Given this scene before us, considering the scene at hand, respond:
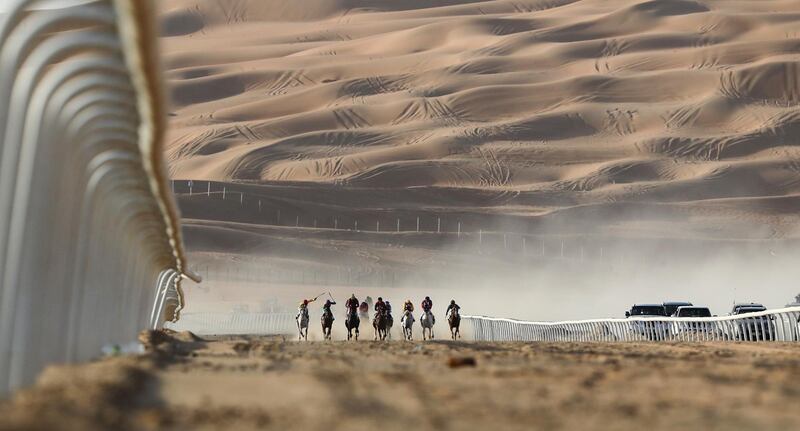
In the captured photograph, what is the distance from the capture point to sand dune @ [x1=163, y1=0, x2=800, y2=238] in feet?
364

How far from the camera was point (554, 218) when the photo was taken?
9375 cm

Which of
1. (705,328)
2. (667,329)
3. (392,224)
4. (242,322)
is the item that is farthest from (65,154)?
(392,224)

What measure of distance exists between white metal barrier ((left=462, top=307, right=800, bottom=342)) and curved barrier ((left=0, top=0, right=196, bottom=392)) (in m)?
14.6

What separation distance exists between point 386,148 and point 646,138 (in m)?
20.1

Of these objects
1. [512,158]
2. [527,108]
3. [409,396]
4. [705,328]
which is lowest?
[409,396]

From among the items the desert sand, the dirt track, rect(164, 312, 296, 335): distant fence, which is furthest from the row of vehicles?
the desert sand

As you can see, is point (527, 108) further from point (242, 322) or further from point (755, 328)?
point (755, 328)

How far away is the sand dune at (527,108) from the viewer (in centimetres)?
11081

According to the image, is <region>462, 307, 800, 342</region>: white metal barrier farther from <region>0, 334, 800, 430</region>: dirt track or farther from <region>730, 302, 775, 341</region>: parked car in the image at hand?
<region>0, 334, 800, 430</region>: dirt track

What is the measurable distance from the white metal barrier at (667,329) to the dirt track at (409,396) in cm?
1129

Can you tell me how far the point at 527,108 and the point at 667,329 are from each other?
101987 mm

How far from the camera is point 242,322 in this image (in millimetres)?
51688

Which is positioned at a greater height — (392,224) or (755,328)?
(392,224)

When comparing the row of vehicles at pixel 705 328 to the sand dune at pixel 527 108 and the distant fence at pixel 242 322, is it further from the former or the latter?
the sand dune at pixel 527 108
